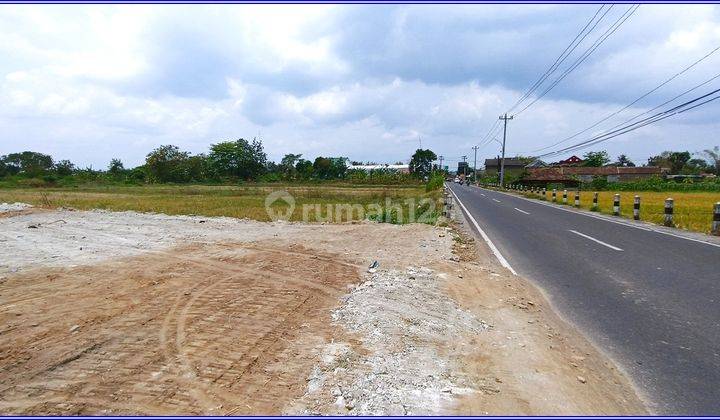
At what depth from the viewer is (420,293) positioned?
5.37m

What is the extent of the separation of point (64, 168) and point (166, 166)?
19257 millimetres

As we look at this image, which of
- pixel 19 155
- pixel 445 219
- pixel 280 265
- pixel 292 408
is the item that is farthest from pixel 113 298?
pixel 19 155

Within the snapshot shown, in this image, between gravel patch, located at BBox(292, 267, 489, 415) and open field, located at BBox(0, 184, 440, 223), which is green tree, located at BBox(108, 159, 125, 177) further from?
gravel patch, located at BBox(292, 267, 489, 415)

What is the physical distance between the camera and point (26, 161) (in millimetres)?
76438

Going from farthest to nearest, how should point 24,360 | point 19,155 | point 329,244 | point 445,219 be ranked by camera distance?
point 19,155 → point 445,219 → point 329,244 → point 24,360

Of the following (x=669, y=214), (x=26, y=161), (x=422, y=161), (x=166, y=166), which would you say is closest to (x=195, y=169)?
(x=166, y=166)

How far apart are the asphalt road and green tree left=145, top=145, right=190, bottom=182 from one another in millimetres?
67936

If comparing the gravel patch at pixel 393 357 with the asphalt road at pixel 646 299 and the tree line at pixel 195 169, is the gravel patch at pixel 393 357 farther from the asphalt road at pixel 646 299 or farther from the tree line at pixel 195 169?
the tree line at pixel 195 169

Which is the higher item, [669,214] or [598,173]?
[598,173]

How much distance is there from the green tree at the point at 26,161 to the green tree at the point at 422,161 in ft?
245

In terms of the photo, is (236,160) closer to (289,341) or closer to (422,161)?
(422,161)

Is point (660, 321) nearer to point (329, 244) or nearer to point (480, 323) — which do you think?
point (480, 323)

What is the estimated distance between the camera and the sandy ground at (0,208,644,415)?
9.39 ft

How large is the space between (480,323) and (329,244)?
571 centimetres
